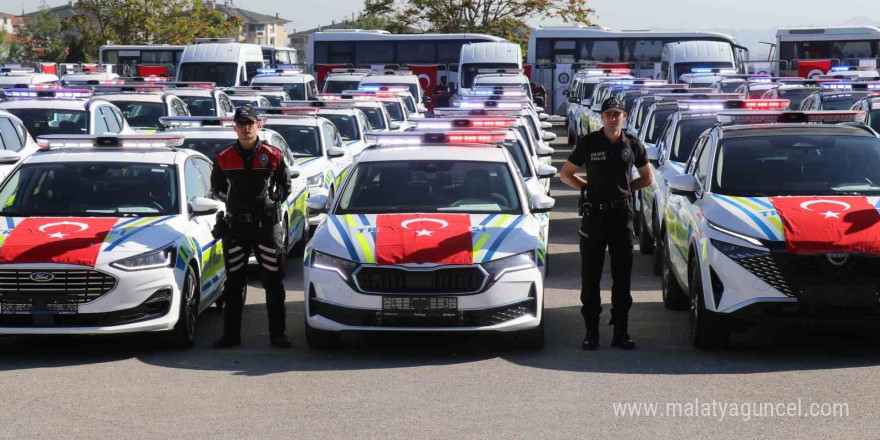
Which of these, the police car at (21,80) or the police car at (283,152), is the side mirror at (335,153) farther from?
the police car at (21,80)

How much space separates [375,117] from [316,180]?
8053 millimetres

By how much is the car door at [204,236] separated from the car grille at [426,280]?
1.69 metres

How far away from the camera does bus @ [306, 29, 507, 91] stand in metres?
52.6

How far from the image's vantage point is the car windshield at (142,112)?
22359 millimetres

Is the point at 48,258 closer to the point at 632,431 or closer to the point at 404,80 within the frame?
the point at 632,431

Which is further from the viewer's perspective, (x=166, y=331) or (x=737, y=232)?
(x=166, y=331)

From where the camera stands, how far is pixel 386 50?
52625mm

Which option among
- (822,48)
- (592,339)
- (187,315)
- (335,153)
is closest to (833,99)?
(335,153)

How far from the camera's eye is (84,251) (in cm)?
932

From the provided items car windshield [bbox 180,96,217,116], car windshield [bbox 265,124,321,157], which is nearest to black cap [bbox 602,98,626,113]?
car windshield [bbox 265,124,321,157]

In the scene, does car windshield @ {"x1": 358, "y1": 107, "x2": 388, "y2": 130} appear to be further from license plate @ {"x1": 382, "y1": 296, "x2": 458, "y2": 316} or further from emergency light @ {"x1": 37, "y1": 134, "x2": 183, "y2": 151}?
license plate @ {"x1": 382, "y1": 296, "x2": 458, "y2": 316}

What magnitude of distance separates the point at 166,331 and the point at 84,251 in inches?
42.8

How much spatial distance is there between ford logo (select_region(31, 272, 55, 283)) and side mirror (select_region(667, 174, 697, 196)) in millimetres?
4493

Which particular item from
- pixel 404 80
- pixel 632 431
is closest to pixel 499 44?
pixel 404 80
